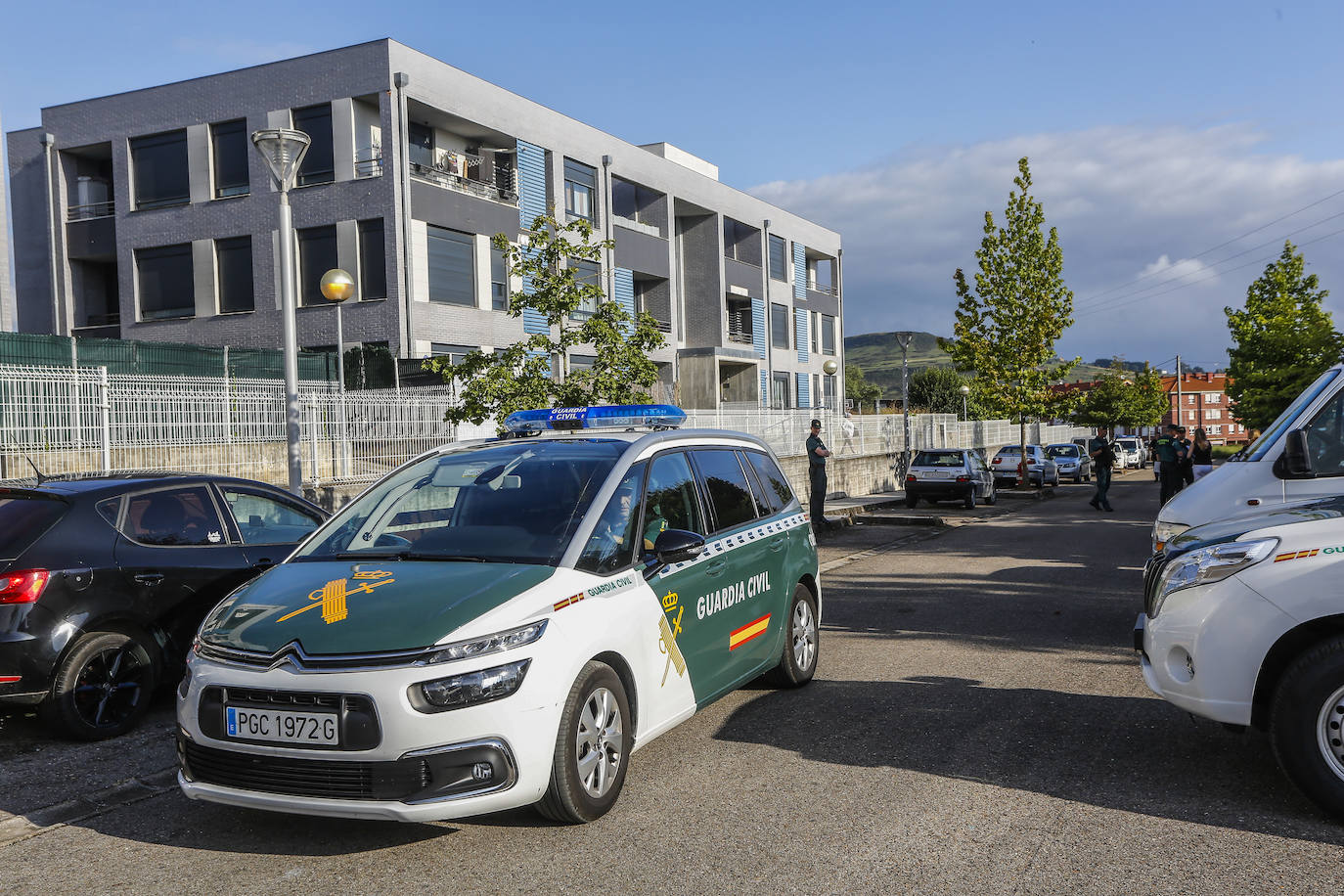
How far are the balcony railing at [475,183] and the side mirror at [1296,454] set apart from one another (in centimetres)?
2208

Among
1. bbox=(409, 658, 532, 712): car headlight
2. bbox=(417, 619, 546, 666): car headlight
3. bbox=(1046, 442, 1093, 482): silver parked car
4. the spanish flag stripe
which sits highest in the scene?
bbox=(417, 619, 546, 666): car headlight

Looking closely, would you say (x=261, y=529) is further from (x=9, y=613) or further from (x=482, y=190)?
(x=482, y=190)

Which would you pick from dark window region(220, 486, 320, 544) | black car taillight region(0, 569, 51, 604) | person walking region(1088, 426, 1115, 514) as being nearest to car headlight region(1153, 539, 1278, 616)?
dark window region(220, 486, 320, 544)

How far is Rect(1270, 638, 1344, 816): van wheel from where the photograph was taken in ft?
14.1

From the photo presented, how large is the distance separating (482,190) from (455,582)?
24.9 meters

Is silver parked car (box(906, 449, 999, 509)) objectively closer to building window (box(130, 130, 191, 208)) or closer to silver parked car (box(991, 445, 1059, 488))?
silver parked car (box(991, 445, 1059, 488))

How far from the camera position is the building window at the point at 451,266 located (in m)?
26.1

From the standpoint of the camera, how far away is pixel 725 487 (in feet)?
20.7

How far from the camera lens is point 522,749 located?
13.4 feet

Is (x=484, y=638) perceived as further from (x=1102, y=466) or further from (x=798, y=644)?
(x=1102, y=466)

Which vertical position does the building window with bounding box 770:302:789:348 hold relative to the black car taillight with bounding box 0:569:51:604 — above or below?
above

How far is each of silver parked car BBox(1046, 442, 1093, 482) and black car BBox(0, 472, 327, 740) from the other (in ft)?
129

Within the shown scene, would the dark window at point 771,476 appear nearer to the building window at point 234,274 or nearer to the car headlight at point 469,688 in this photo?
the car headlight at point 469,688

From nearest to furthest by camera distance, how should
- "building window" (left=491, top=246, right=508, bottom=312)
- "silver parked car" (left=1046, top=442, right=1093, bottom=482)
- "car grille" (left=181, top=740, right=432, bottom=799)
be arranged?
"car grille" (left=181, top=740, right=432, bottom=799)
"building window" (left=491, top=246, right=508, bottom=312)
"silver parked car" (left=1046, top=442, right=1093, bottom=482)
